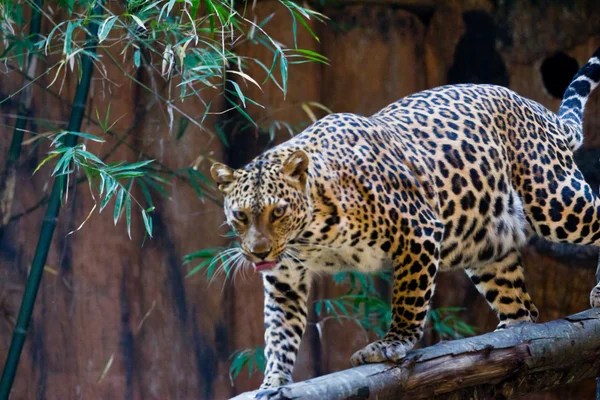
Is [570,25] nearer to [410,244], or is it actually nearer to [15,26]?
[410,244]

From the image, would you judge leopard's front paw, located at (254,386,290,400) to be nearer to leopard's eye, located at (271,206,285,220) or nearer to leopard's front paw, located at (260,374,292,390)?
leopard's eye, located at (271,206,285,220)

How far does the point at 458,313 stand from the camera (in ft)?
24.5

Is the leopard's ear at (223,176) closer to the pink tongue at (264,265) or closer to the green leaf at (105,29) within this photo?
the pink tongue at (264,265)

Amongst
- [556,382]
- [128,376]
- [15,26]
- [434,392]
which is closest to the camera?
[434,392]

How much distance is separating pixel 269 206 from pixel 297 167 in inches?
9.5

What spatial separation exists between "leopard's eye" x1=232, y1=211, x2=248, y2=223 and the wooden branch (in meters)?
0.86

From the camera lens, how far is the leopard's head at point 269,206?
4113 mm

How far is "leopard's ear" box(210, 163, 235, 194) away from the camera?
429 cm

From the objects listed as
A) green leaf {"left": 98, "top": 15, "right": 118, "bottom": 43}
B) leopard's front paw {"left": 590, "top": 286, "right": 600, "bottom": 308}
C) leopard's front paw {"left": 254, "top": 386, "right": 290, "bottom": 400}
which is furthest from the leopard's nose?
leopard's front paw {"left": 590, "top": 286, "right": 600, "bottom": 308}

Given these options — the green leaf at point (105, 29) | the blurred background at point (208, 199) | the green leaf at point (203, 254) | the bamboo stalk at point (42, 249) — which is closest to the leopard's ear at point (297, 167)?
the green leaf at point (105, 29)

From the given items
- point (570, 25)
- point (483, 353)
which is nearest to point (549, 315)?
point (570, 25)

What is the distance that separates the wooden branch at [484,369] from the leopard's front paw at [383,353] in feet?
0.14

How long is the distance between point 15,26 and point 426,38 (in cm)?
324

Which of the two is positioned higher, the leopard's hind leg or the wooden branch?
the leopard's hind leg
